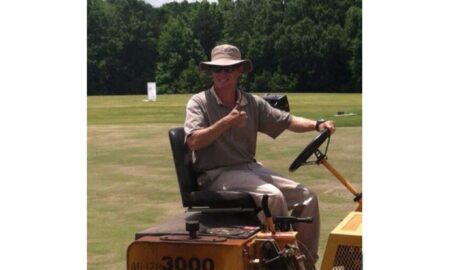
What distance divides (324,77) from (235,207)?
32.0 m

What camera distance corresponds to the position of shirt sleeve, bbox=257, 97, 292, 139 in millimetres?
3539

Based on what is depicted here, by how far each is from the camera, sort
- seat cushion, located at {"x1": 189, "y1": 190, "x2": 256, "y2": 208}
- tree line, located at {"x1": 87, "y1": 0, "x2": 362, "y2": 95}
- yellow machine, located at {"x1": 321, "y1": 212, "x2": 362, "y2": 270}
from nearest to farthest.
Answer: yellow machine, located at {"x1": 321, "y1": 212, "x2": 362, "y2": 270} < seat cushion, located at {"x1": 189, "y1": 190, "x2": 256, "y2": 208} < tree line, located at {"x1": 87, "y1": 0, "x2": 362, "y2": 95}

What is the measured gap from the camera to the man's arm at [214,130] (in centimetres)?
293

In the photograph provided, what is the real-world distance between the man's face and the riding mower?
1.51ft

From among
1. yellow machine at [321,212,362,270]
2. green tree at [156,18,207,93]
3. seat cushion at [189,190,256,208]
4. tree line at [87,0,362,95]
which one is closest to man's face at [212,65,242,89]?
seat cushion at [189,190,256,208]

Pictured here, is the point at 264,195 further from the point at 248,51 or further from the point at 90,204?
the point at 248,51

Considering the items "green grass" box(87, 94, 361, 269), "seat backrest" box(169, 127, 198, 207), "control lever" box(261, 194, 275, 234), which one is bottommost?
"green grass" box(87, 94, 361, 269)

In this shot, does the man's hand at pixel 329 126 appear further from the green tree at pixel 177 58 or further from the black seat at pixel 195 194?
the green tree at pixel 177 58

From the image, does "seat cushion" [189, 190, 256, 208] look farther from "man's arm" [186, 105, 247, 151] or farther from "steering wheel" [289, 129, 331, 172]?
"steering wheel" [289, 129, 331, 172]

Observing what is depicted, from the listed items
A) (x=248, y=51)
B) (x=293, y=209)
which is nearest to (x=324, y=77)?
(x=248, y=51)

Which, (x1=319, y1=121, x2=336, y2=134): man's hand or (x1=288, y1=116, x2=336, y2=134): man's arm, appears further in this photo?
(x1=288, y1=116, x2=336, y2=134): man's arm

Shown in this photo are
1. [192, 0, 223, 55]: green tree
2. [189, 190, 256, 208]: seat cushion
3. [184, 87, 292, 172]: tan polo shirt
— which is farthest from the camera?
[192, 0, 223, 55]: green tree

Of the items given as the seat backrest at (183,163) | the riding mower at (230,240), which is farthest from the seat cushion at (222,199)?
the seat backrest at (183,163)

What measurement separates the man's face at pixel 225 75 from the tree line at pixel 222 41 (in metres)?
18.3
